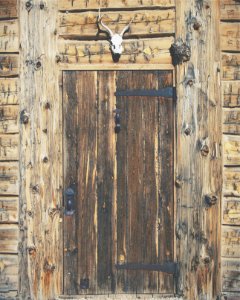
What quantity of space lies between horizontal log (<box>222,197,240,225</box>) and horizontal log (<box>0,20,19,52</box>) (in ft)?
7.88

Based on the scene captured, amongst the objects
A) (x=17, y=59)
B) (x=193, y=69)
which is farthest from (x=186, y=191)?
(x=17, y=59)

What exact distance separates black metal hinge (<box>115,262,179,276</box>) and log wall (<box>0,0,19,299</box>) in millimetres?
1016

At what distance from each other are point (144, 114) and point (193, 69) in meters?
0.61

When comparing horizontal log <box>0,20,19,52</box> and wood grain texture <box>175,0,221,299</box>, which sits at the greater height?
horizontal log <box>0,20,19,52</box>

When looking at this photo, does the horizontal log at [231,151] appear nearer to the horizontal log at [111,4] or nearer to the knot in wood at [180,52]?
the knot in wood at [180,52]

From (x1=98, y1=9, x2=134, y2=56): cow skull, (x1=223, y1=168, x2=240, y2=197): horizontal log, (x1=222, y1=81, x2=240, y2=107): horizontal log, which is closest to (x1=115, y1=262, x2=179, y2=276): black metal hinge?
(x1=223, y1=168, x2=240, y2=197): horizontal log

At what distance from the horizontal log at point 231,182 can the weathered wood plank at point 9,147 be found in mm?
1932

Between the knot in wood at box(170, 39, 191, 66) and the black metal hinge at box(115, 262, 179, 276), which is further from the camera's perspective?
the black metal hinge at box(115, 262, 179, 276)

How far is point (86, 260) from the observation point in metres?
4.23

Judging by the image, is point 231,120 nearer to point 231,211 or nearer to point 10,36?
point 231,211

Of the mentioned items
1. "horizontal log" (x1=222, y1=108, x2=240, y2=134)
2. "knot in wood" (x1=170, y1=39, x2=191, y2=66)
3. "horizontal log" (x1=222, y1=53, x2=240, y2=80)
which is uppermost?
"knot in wood" (x1=170, y1=39, x2=191, y2=66)

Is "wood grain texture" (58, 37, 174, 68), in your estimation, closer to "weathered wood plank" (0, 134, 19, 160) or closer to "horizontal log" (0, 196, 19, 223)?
"weathered wood plank" (0, 134, 19, 160)

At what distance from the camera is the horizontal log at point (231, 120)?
4.13m

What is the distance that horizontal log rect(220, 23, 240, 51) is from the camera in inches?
162
